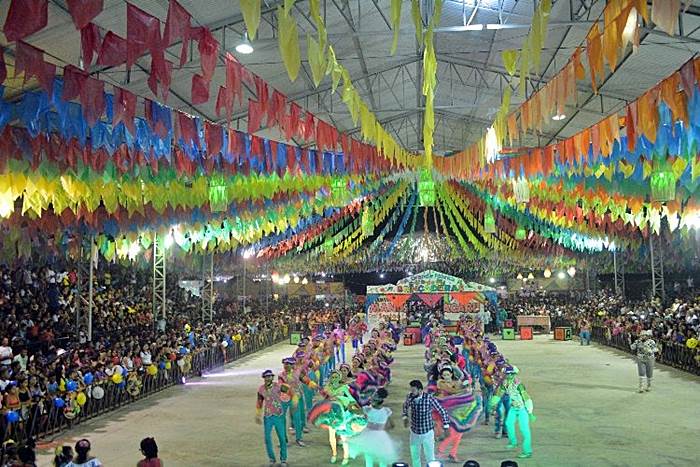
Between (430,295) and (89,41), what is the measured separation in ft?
92.1

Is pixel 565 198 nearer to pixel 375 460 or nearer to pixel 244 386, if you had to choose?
pixel 244 386

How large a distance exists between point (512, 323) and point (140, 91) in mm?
24898

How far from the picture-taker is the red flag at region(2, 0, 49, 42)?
14.2 ft

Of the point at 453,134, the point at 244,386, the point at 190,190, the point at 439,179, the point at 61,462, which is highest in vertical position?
Answer: the point at 453,134

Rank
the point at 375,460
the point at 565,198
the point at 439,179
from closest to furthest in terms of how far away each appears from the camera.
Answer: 1. the point at 375,460
2. the point at 565,198
3. the point at 439,179

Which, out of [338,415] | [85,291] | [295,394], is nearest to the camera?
[338,415]

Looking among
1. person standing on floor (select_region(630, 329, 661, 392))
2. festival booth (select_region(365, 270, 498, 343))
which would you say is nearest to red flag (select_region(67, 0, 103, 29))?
person standing on floor (select_region(630, 329, 661, 392))

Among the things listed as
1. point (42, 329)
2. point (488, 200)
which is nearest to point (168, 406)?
point (42, 329)

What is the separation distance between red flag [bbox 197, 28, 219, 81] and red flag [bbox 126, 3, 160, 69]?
0.48 metres

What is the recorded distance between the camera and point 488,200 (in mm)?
23141

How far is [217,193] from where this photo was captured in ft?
44.5

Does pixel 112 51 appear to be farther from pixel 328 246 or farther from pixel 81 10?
pixel 328 246

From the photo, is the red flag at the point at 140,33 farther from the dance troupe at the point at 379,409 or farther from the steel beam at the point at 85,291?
the steel beam at the point at 85,291

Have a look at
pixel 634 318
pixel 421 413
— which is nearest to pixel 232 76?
pixel 421 413
